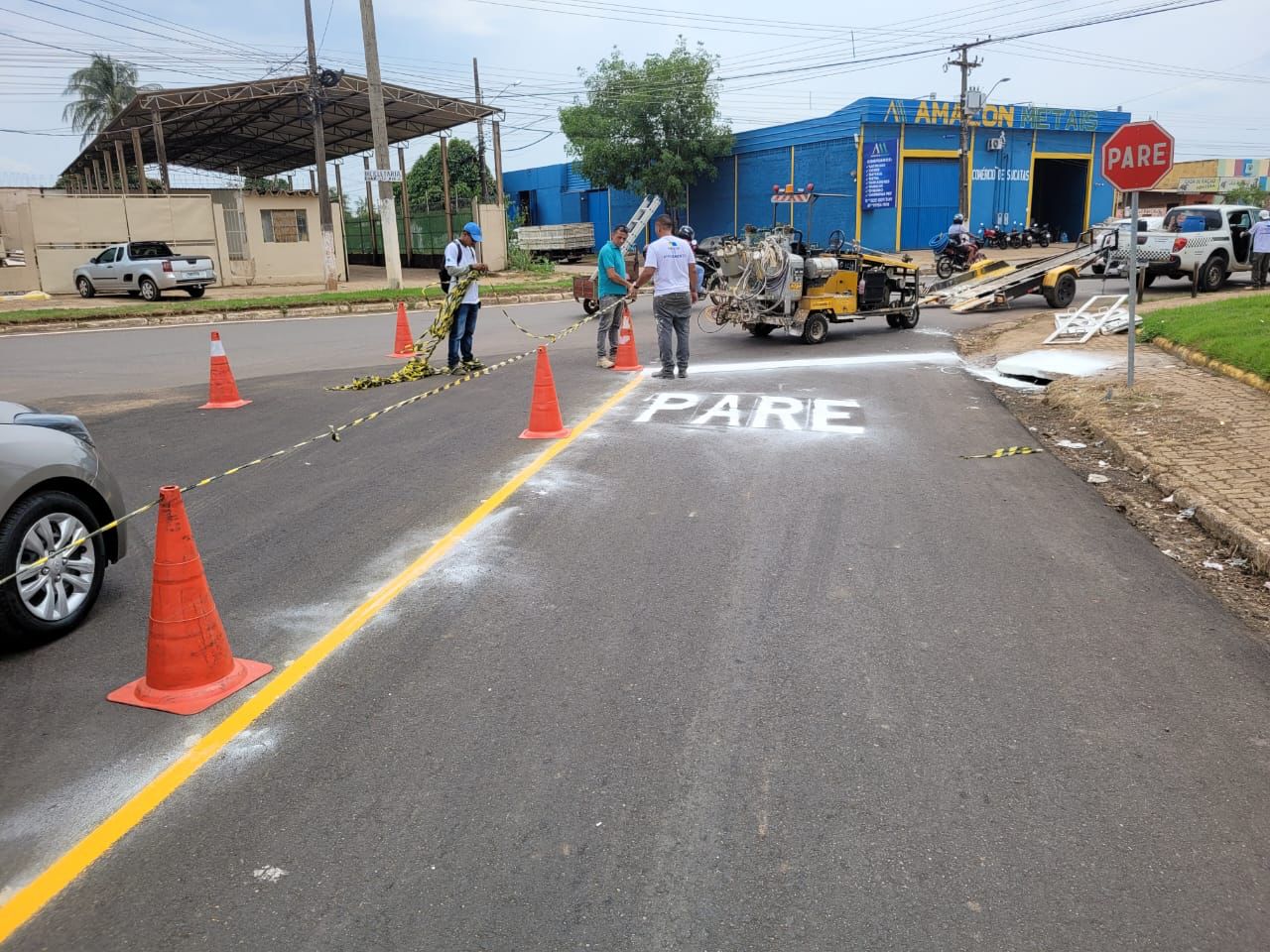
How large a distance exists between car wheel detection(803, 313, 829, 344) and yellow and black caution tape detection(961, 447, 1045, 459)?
7.44m

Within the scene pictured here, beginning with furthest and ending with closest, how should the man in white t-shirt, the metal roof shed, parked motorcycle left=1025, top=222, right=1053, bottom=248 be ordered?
parked motorcycle left=1025, top=222, right=1053, bottom=248 < the metal roof shed < the man in white t-shirt

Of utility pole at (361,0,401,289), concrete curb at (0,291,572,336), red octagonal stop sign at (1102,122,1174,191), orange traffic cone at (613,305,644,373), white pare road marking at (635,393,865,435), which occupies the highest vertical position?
utility pole at (361,0,401,289)

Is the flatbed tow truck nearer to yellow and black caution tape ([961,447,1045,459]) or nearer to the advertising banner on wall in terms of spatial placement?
yellow and black caution tape ([961,447,1045,459])

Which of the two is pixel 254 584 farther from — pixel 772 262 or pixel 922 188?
pixel 922 188

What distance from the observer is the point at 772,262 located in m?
15.4

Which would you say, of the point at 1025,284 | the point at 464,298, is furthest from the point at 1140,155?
the point at 1025,284

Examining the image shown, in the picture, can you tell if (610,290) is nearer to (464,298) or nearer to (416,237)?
(464,298)

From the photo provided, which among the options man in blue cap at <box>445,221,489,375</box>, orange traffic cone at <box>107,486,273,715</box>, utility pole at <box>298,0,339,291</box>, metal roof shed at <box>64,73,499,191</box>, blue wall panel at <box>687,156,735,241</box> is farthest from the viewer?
blue wall panel at <box>687,156,735,241</box>

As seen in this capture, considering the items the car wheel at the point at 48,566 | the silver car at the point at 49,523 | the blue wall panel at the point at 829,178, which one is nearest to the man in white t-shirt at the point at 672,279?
the silver car at the point at 49,523

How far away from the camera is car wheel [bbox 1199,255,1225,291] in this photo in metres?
21.5

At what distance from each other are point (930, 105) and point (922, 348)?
2906 cm

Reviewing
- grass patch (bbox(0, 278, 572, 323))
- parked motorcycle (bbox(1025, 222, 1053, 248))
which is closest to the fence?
grass patch (bbox(0, 278, 572, 323))

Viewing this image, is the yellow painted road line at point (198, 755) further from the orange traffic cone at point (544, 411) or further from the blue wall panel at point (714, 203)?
the blue wall panel at point (714, 203)

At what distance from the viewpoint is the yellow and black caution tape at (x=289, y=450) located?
478 cm
